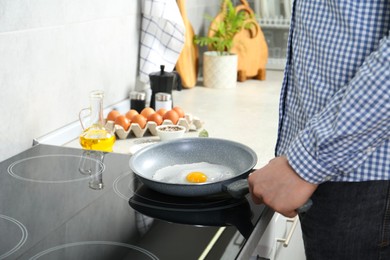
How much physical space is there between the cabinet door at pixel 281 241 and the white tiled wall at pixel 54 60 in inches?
24.6

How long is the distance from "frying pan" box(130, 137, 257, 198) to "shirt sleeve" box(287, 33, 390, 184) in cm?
25

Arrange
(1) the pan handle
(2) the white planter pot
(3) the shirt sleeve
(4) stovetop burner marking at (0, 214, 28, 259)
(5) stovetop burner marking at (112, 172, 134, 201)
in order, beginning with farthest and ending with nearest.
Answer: (2) the white planter pot < (5) stovetop burner marking at (112, 172, 134, 201) < (1) the pan handle < (4) stovetop burner marking at (0, 214, 28, 259) < (3) the shirt sleeve

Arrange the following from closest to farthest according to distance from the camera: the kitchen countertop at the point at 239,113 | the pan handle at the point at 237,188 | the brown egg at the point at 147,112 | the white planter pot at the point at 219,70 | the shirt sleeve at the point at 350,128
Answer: the shirt sleeve at the point at 350,128 → the pan handle at the point at 237,188 → the kitchen countertop at the point at 239,113 → the brown egg at the point at 147,112 → the white planter pot at the point at 219,70

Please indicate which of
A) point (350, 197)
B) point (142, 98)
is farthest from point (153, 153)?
point (142, 98)

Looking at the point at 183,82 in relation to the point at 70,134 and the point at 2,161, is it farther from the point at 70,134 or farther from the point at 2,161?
the point at 2,161

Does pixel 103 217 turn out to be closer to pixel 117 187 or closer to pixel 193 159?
pixel 117 187

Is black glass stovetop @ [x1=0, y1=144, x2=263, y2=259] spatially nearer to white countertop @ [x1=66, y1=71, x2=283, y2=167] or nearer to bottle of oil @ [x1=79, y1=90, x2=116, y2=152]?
bottle of oil @ [x1=79, y1=90, x2=116, y2=152]

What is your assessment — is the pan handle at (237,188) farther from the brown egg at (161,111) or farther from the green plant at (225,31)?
the green plant at (225,31)

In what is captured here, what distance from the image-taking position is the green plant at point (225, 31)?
2477mm

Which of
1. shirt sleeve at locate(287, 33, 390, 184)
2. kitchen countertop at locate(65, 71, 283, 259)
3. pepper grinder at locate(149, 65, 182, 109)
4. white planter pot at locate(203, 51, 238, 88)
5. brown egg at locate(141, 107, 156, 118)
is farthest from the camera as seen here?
white planter pot at locate(203, 51, 238, 88)

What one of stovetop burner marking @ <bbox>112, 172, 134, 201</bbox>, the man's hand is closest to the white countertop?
stovetop burner marking @ <bbox>112, 172, 134, 201</bbox>

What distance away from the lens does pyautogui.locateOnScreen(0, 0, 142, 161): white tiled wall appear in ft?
4.58

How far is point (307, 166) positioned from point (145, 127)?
34.0 inches

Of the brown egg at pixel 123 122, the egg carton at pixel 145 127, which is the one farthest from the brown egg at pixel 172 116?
the brown egg at pixel 123 122
